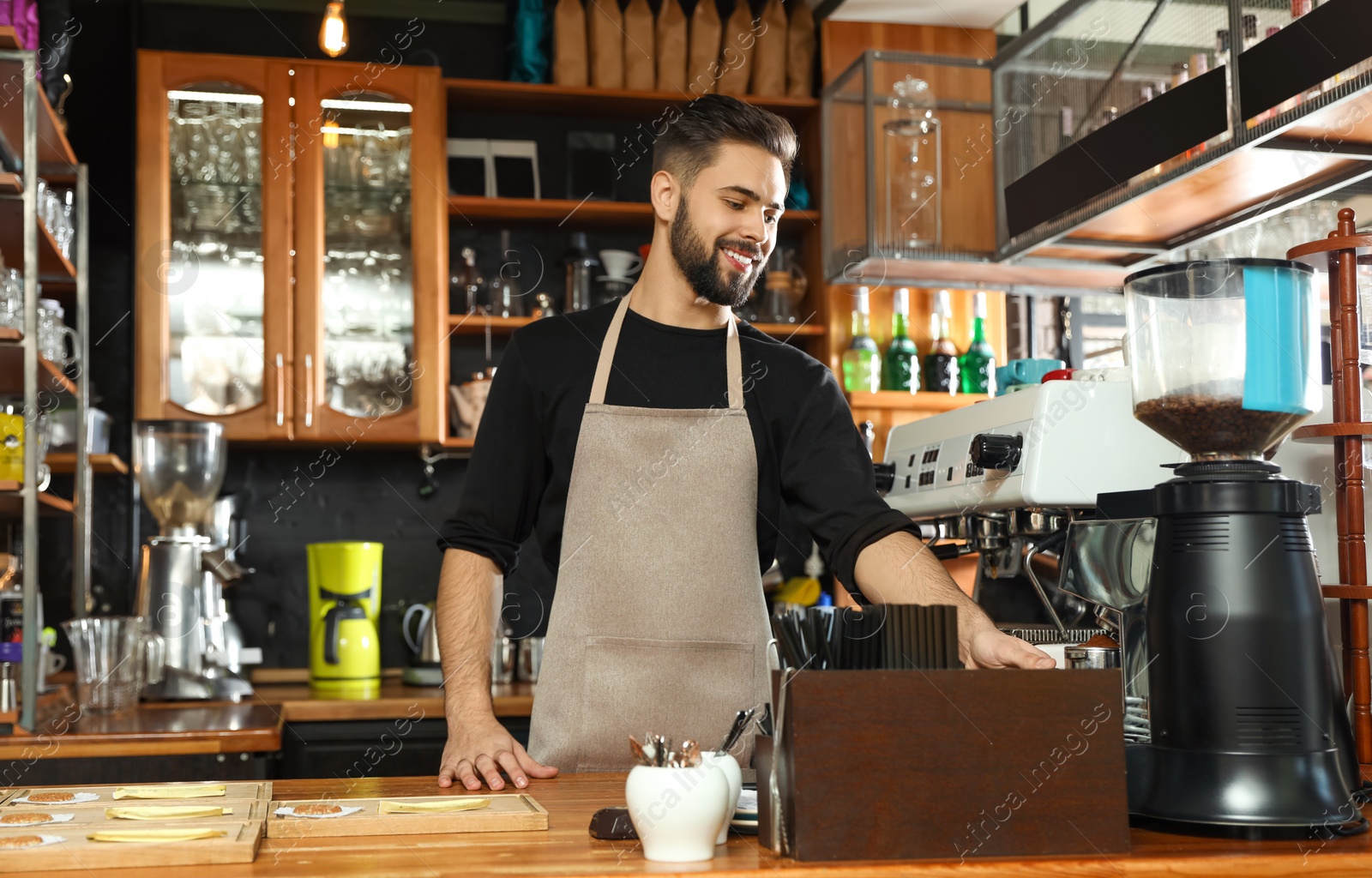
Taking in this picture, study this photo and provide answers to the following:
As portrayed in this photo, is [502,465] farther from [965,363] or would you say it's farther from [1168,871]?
[965,363]

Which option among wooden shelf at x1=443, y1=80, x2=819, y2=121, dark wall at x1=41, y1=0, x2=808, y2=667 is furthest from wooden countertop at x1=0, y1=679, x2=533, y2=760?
wooden shelf at x1=443, y1=80, x2=819, y2=121

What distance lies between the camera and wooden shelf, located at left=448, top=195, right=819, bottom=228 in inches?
135

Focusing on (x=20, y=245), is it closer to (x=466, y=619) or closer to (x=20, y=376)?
(x=20, y=376)

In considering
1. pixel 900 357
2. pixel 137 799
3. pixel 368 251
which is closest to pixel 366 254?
pixel 368 251

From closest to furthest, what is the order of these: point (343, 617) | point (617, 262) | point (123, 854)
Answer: point (123, 854) → point (343, 617) → point (617, 262)

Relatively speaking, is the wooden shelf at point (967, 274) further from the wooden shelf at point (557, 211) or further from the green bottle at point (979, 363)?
the wooden shelf at point (557, 211)

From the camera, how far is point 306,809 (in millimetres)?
1090

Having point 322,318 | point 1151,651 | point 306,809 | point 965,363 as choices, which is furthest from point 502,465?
point 965,363

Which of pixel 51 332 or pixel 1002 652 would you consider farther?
pixel 51 332

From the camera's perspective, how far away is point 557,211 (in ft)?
11.4

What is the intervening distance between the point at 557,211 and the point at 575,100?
32cm

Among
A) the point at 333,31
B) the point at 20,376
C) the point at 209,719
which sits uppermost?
the point at 333,31

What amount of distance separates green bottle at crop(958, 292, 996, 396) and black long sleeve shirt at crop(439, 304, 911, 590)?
1609 mm

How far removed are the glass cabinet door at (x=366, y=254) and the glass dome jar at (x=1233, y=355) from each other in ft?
7.68
